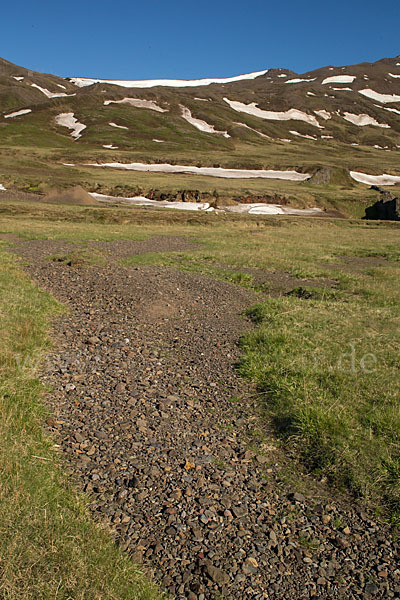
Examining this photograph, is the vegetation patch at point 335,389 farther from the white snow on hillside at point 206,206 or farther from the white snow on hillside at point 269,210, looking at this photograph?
the white snow on hillside at point 269,210

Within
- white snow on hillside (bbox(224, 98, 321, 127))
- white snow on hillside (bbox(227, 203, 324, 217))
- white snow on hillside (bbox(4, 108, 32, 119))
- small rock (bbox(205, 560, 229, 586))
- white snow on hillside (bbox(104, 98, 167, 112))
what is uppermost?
white snow on hillside (bbox(224, 98, 321, 127))

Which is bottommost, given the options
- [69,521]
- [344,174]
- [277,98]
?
[69,521]

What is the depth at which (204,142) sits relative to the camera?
107625 millimetres

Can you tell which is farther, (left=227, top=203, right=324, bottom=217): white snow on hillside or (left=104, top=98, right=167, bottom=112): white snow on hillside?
(left=104, top=98, right=167, bottom=112): white snow on hillside

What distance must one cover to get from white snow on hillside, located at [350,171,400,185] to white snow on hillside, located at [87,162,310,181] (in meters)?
12.7

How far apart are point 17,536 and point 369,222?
47.7 metres

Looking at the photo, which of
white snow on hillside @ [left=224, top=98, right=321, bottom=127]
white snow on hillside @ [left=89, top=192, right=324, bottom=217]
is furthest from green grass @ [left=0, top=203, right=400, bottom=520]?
white snow on hillside @ [left=224, top=98, right=321, bottom=127]

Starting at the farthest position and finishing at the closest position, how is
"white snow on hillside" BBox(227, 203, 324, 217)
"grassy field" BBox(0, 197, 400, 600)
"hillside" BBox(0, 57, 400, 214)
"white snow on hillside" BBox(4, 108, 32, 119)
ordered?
"white snow on hillside" BBox(4, 108, 32, 119), "hillside" BBox(0, 57, 400, 214), "white snow on hillside" BBox(227, 203, 324, 217), "grassy field" BBox(0, 197, 400, 600)

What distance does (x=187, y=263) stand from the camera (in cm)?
1848

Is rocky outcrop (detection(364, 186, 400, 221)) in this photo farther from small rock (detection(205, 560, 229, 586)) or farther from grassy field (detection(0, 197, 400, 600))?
small rock (detection(205, 560, 229, 586))

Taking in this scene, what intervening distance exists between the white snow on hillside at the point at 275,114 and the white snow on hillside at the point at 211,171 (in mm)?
86908

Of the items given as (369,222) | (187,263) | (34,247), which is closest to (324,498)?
(187,263)

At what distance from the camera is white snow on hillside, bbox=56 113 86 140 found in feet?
344

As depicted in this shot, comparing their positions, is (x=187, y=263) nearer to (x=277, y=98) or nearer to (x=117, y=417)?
(x=117, y=417)
